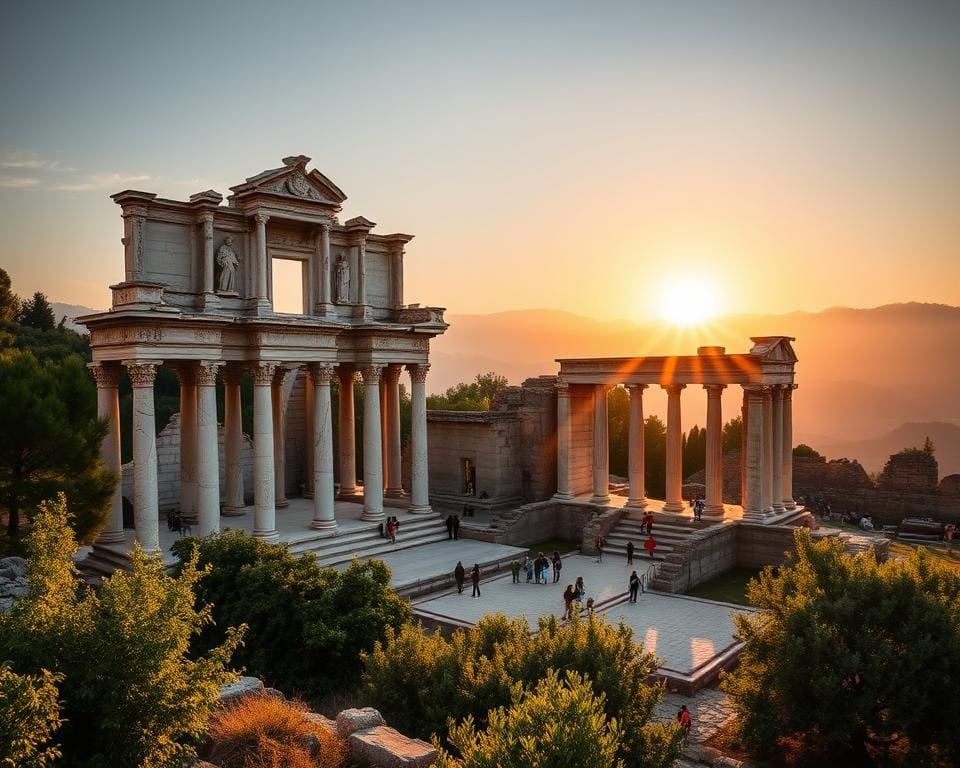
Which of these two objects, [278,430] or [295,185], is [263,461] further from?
[295,185]

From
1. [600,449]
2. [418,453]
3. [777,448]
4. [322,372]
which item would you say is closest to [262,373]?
[322,372]

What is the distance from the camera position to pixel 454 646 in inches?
541

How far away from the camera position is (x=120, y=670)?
8.90 meters

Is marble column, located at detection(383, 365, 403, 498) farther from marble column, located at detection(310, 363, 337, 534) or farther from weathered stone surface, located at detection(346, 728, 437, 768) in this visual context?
weathered stone surface, located at detection(346, 728, 437, 768)

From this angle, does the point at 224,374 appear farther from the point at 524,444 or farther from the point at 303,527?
the point at 524,444

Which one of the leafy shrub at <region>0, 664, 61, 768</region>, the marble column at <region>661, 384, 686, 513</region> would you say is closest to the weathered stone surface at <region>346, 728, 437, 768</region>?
the leafy shrub at <region>0, 664, 61, 768</region>

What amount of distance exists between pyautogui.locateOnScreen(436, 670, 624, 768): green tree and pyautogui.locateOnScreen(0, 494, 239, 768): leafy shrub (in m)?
3.26

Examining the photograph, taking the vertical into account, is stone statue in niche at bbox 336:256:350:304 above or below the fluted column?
above

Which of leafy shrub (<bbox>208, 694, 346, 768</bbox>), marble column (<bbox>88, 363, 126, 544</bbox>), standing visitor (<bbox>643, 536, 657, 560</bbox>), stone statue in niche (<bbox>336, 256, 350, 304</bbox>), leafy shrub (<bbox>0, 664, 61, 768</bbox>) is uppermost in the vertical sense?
stone statue in niche (<bbox>336, 256, 350, 304</bbox>)

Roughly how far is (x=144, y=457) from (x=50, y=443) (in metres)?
2.82

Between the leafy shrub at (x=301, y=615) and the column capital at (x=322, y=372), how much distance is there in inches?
380

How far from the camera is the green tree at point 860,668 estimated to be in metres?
12.7

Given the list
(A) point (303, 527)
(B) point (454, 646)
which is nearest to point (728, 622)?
(B) point (454, 646)

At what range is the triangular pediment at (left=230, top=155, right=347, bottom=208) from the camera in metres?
26.7
